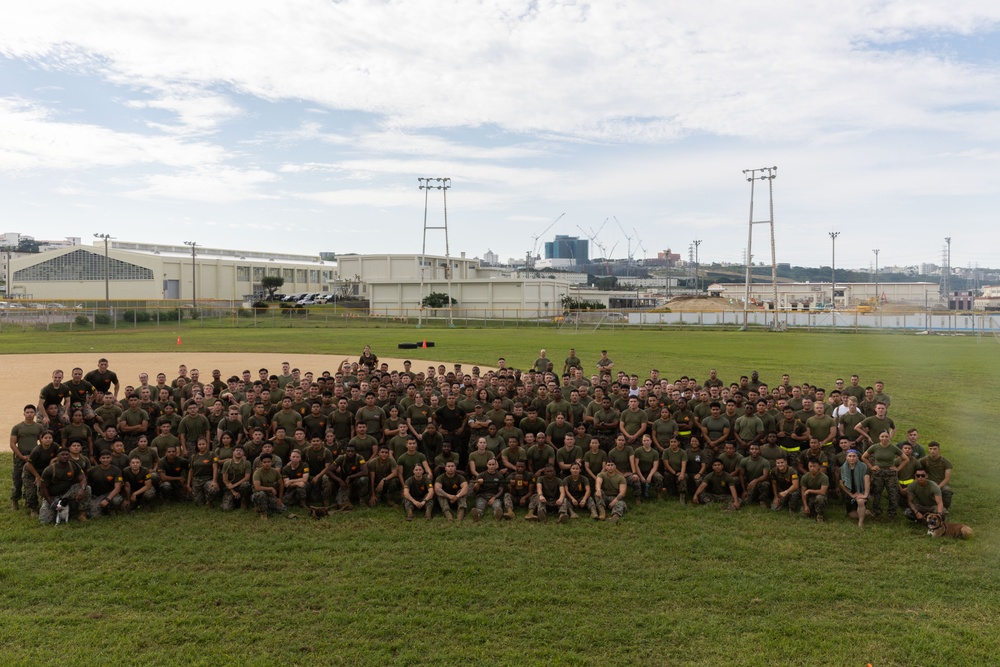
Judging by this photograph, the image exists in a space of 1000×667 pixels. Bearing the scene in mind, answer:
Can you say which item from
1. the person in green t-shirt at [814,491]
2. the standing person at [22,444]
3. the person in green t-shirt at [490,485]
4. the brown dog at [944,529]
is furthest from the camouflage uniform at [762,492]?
the standing person at [22,444]

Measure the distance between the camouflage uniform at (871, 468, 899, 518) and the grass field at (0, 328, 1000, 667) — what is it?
0.43 meters

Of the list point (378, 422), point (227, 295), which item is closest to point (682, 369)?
point (378, 422)

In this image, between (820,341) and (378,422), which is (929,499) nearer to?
(378,422)

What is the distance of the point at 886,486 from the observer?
1262cm

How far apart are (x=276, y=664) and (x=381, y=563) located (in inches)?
105

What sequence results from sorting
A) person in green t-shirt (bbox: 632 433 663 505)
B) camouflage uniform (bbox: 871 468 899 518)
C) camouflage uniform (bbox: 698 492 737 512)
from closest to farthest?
1. camouflage uniform (bbox: 871 468 899 518)
2. camouflage uniform (bbox: 698 492 737 512)
3. person in green t-shirt (bbox: 632 433 663 505)

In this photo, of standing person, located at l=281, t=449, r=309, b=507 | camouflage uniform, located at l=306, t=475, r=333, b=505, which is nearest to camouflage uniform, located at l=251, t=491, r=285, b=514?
standing person, located at l=281, t=449, r=309, b=507

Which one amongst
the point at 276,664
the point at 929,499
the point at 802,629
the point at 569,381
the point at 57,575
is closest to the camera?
the point at 276,664

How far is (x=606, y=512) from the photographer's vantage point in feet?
41.5

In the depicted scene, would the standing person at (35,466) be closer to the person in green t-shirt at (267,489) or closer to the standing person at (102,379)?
the person in green t-shirt at (267,489)

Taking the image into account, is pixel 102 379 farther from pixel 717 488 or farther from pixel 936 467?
pixel 936 467

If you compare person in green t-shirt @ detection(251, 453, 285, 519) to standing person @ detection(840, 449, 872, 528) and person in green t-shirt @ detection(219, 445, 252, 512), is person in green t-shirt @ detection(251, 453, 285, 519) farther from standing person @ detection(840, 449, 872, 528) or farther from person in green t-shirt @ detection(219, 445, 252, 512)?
standing person @ detection(840, 449, 872, 528)

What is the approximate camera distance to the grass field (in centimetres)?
820

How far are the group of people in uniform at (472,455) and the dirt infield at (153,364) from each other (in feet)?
39.8
